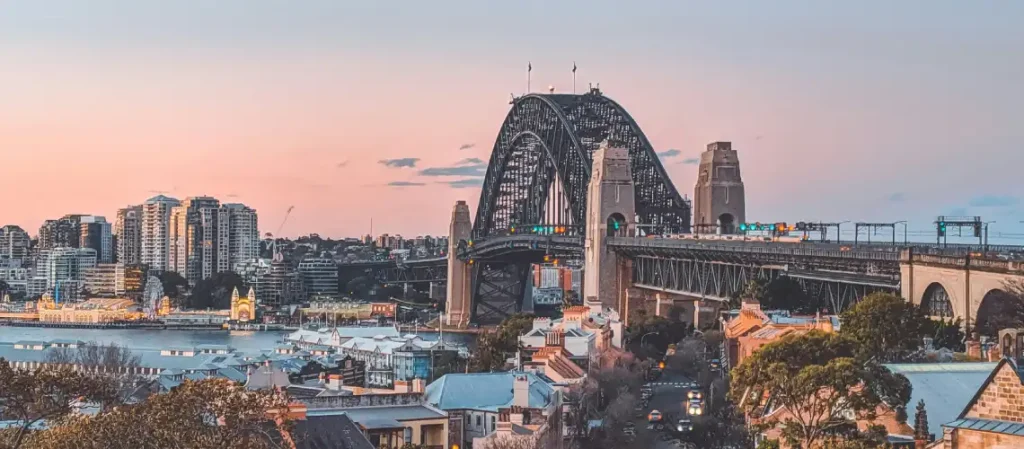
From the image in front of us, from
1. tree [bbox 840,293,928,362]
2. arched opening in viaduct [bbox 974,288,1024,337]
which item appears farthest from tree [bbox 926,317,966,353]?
arched opening in viaduct [bbox 974,288,1024,337]

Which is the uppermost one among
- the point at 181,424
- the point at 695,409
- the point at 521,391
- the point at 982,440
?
the point at 982,440

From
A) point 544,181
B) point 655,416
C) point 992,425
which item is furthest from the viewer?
point 544,181

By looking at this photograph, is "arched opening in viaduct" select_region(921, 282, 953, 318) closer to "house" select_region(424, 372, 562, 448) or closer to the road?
the road

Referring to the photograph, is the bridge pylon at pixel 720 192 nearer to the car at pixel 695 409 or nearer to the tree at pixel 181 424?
the car at pixel 695 409

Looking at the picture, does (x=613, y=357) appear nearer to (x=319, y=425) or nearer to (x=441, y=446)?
(x=441, y=446)

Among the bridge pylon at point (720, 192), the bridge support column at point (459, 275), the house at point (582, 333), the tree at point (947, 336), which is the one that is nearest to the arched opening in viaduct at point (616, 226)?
the bridge pylon at point (720, 192)

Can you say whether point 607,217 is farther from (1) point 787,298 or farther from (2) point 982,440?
(2) point 982,440

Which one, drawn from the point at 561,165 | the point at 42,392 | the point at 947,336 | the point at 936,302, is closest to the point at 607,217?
the point at 561,165
